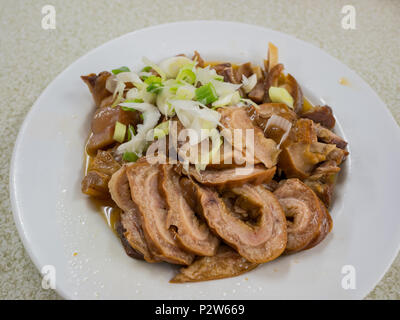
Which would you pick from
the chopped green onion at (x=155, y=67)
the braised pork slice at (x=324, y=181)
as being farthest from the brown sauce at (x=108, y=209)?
the braised pork slice at (x=324, y=181)

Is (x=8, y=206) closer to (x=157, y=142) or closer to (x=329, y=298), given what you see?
(x=157, y=142)

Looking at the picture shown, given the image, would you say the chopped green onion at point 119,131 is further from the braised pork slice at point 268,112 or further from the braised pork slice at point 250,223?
the braised pork slice at point 268,112

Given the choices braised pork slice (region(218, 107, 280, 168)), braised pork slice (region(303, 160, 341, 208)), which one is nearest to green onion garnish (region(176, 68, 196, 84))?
braised pork slice (region(218, 107, 280, 168))

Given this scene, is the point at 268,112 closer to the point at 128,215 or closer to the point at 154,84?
the point at 154,84

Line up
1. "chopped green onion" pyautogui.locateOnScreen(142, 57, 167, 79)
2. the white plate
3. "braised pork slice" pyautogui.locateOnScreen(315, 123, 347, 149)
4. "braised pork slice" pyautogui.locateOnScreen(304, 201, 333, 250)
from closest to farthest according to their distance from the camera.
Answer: the white plate < "braised pork slice" pyautogui.locateOnScreen(304, 201, 333, 250) < "braised pork slice" pyautogui.locateOnScreen(315, 123, 347, 149) < "chopped green onion" pyautogui.locateOnScreen(142, 57, 167, 79)

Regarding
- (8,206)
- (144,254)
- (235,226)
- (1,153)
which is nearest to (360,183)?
(235,226)

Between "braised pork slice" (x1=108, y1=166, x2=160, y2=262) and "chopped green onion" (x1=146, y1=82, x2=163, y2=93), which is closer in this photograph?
"braised pork slice" (x1=108, y1=166, x2=160, y2=262)

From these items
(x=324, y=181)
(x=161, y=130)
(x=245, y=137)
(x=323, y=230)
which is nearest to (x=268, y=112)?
(x=245, y=137)

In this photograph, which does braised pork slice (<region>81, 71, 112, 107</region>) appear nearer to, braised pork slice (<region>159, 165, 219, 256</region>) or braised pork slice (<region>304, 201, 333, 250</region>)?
braised pork slice (<region>159, 165, 219, 256</region>)
